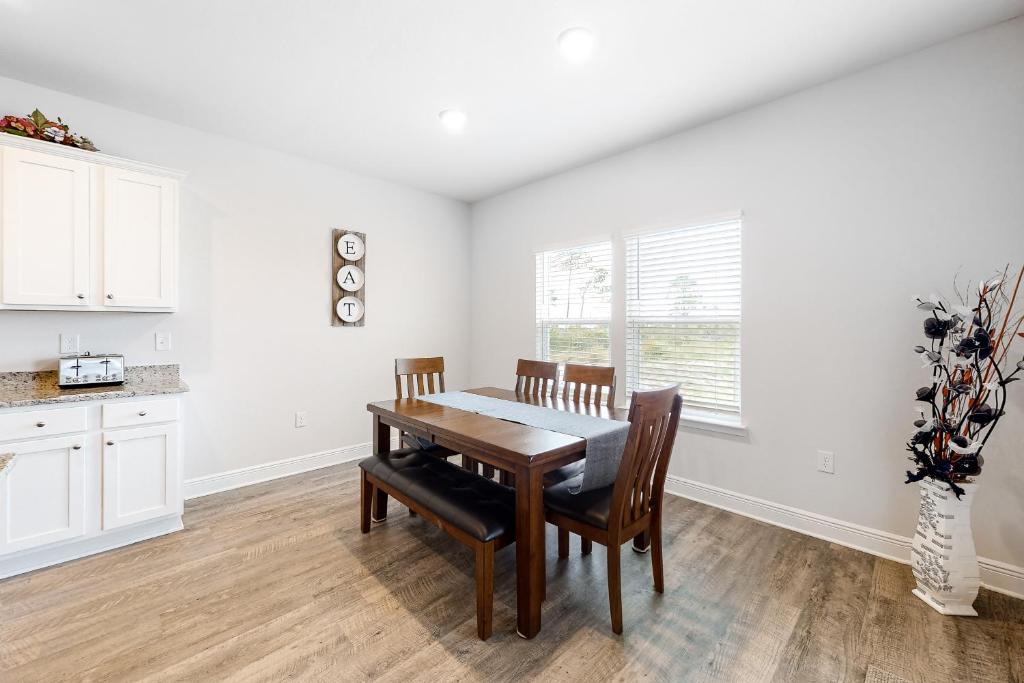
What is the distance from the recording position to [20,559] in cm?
219

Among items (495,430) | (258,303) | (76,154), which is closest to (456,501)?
(495,430)

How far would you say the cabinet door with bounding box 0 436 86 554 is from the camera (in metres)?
2.13

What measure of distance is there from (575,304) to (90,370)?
134 inches

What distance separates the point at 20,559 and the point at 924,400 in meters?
4.49

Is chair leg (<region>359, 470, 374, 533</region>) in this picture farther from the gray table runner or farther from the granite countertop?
the granite countertop

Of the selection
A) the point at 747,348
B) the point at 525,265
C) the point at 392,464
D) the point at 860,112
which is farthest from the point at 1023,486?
the point at 525,265

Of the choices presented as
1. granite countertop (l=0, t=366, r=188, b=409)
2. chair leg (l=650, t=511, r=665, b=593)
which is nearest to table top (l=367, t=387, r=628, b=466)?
chair leg (l=650, t=511, r=665, b=593)

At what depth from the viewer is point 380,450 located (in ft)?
9.00

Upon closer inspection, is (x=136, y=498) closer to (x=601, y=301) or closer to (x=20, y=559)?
(x=20, y=559)

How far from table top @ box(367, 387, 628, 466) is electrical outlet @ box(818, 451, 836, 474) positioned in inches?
48.2

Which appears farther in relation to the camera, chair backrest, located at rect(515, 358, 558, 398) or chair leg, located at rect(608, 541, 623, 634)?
chair backrest, located at rect(515, 358, 558, 398)

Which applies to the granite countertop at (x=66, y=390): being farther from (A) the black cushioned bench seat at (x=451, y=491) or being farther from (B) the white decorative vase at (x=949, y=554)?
(B) the white decorative vase at (x=949, y=554)

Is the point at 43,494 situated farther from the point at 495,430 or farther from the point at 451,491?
the point at 495,430

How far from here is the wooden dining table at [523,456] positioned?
171cm
